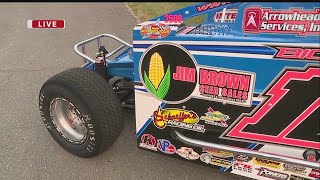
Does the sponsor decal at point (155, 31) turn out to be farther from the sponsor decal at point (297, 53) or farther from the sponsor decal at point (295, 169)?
the sponsor decal at point (295, 169)

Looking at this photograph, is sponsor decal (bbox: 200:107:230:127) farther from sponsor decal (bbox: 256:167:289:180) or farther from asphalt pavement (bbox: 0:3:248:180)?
asphalt pavement (bbox: 0:3:248:180)

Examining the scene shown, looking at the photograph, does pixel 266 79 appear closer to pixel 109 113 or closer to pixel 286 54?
pixel 286 54

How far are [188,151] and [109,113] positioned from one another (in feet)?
2.34

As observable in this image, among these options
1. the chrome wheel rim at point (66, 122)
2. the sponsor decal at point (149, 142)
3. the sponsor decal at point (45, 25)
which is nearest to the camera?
the sponsor decal at point (149, 142)

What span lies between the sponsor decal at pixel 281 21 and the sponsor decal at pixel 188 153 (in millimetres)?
1031

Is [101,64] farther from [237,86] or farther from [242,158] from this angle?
[242,158]

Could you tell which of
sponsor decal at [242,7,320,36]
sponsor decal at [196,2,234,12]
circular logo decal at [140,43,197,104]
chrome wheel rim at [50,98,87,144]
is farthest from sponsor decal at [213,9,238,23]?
chrome wheel rim at [50,98,87,144]

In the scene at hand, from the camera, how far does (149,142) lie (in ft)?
9.23

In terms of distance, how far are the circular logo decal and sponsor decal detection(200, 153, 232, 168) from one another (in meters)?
0.50

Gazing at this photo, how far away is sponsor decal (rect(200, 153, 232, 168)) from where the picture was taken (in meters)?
2.56

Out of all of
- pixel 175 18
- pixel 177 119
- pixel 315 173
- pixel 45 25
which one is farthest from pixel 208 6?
pixel 45 25

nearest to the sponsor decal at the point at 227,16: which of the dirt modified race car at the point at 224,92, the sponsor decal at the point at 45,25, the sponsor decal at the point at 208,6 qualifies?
the dirt modified race car at the point at 224,92

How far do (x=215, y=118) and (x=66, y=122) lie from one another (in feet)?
4.95

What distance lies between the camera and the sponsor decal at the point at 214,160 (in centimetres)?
256
